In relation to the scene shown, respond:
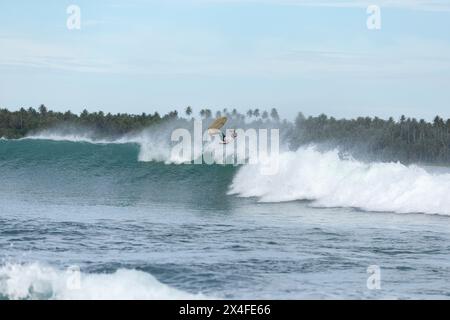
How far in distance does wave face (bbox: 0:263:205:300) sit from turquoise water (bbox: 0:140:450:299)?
3cm

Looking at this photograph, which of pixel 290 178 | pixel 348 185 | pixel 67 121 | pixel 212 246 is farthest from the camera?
pixel 67 121

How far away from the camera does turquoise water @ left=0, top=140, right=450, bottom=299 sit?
20.3 metres

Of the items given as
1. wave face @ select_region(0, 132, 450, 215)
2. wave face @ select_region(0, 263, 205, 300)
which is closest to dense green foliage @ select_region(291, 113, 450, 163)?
wave face @ select_region(0, 132, 450, 215)

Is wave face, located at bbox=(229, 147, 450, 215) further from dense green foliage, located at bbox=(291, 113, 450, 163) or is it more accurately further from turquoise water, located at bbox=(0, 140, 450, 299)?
dense green foliage, located at bbox=(291, 113, 450, 163)

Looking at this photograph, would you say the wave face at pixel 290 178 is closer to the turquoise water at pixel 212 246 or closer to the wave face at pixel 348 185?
the wave face at pixel 348 185

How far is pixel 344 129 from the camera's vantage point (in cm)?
15625

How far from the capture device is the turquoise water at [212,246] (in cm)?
2030

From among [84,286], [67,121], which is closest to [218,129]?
[84,286]

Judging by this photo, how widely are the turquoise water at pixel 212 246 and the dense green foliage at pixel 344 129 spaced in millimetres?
86717

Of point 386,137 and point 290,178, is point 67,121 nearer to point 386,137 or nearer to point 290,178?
point 386,137

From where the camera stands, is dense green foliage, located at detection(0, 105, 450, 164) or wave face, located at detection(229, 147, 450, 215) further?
dense green foliage, located at detection(0, 105, 450, 164)

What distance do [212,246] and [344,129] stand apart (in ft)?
431

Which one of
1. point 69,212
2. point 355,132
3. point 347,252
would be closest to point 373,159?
point 355,132
